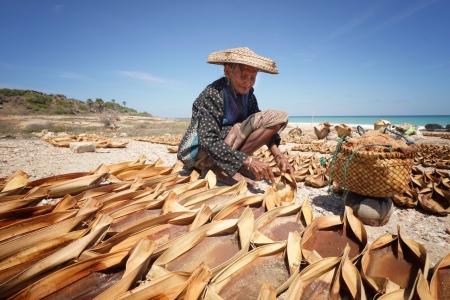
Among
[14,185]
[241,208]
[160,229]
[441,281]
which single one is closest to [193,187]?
[241,208]

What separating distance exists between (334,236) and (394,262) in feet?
0.75

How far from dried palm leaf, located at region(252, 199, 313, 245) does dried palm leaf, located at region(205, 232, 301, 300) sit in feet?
0.30

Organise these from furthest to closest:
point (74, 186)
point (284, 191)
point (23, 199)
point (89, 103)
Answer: point (89, 103) → point (284, 191) → point (74, 186) → point (23, 199)

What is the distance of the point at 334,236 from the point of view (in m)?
1.02

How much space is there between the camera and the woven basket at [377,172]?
1231mm

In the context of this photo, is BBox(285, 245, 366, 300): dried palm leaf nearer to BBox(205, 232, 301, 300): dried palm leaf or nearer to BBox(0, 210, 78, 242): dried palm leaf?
BBox(205, 232, 301, 300): dried palm leaf

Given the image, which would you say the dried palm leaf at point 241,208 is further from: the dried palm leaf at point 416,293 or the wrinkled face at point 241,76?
the wrinkled face at point 241,76

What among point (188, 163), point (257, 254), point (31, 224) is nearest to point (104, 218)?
point (31, 224)

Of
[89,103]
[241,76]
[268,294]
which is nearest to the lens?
[268,294]

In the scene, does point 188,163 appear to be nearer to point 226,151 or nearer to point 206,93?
point 226,151

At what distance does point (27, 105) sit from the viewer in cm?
2905

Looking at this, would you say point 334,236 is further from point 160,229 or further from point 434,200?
point 434,200

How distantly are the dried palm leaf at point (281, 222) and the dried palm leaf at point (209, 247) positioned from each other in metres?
0.06

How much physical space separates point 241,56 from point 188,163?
1068mm
